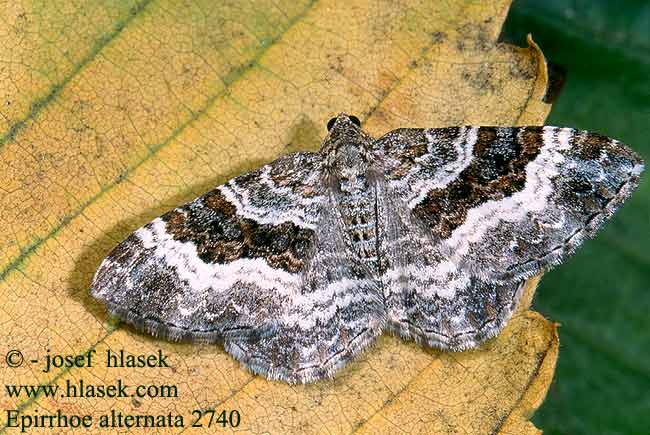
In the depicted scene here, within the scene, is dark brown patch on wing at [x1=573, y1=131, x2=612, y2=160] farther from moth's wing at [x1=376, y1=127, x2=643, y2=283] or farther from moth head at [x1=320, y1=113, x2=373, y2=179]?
moth head at [x1=320, y1=113, x2=373, y2=179]

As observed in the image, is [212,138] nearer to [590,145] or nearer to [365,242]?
[365,242]

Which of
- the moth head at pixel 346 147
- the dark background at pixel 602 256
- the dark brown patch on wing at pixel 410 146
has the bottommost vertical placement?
the dark background at pixel 602 256

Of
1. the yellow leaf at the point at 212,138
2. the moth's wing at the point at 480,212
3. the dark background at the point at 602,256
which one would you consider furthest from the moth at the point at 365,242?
the dark background at the point at 602,256

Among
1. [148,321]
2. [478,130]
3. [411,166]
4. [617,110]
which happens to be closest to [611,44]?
[617,110]

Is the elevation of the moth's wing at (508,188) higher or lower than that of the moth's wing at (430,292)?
higher

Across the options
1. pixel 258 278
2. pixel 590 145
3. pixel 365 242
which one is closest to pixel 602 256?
pixel 590 145

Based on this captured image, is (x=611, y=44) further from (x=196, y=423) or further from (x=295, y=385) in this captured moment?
(x=196, y=423)

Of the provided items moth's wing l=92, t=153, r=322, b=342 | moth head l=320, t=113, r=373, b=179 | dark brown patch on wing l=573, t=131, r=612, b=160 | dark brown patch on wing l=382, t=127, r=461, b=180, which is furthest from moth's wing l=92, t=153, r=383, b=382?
dark brown patch on wing l=573, t=131, r=612, b=160

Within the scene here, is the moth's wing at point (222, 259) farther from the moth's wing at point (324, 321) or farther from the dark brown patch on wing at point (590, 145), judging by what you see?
the dark brown patch on wing at point (590, 145)
